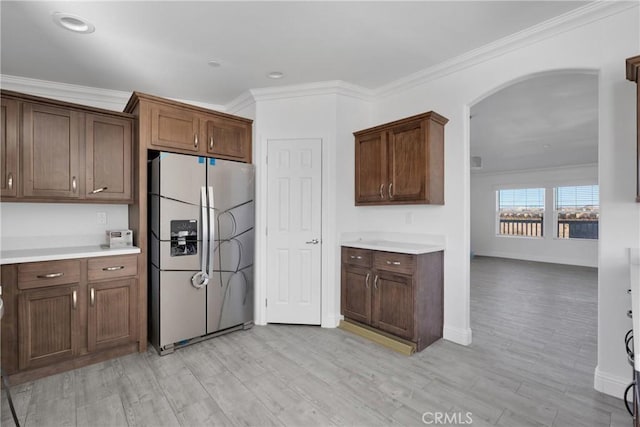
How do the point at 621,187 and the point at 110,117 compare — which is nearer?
the point at 621,187

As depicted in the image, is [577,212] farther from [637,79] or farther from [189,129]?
[189,129]

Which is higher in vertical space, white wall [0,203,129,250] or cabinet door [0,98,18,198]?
cabinet door [0,98,18,198]

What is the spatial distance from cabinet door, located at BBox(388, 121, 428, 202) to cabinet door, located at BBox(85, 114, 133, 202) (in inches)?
104

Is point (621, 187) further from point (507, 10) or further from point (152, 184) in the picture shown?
point (152, 184)

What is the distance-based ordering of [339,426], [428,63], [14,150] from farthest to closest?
[428,63], [14,150], [339,426]

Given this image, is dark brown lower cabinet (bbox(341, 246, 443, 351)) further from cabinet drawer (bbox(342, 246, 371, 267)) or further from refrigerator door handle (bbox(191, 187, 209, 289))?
refrigerator door handle (bbox(191, 187, 209, 289))

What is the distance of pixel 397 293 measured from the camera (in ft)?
9.58

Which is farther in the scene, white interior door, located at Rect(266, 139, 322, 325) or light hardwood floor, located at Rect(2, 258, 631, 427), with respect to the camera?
white interior door, located at Rect(266, 139, 322, 325)

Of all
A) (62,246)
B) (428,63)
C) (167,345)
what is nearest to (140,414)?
(167,345)

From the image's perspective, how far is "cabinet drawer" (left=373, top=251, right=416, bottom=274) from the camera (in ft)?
9.18

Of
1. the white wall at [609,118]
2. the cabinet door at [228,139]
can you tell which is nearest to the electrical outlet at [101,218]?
the cabinet door at [228,139]

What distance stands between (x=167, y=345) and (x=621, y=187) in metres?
3.80

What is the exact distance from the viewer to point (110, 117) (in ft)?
9.64

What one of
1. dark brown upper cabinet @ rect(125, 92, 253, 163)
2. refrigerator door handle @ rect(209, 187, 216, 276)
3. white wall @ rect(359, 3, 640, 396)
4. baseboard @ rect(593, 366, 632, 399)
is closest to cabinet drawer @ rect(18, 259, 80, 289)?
refrigerator door handle @ rect(209, 187, 216, 276)
